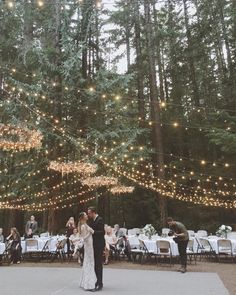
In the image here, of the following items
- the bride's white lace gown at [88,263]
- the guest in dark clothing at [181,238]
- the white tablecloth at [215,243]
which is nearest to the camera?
the bride's white lace gown at [88,263]

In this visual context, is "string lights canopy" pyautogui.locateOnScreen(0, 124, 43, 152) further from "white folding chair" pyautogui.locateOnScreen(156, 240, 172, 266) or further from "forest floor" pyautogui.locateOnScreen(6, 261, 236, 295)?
"white folding chair" pyautogui.locateOnScreen(156, 240, 172, 266)

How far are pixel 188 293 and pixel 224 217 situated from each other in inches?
672

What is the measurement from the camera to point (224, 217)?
23.2 m

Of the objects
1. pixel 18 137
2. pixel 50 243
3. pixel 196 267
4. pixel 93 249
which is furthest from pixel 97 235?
pixel 50 243

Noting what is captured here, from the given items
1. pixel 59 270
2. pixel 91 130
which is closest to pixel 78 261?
pixel 59 270

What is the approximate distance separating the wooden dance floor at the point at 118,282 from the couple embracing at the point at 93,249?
27 cm

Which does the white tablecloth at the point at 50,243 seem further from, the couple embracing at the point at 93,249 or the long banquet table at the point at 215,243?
the couple embracing at the point at 93,249

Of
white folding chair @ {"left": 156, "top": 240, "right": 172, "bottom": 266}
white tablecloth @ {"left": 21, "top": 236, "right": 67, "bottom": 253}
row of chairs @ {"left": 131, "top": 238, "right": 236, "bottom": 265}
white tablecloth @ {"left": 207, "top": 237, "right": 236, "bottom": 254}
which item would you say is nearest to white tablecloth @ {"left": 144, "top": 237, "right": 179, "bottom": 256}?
row of chairs @ {"left": 131, "top": 238, "right": 236, "bottom": 265}

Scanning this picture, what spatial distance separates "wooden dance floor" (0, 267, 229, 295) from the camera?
7.21 m

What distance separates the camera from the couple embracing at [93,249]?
7.59 metres

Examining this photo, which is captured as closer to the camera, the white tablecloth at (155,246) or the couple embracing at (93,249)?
the couple embracing at (93,249)

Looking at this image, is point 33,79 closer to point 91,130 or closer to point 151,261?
point 91,130

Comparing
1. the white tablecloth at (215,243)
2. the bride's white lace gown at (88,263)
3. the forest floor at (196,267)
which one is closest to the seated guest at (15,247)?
the forest floor at (196,267)

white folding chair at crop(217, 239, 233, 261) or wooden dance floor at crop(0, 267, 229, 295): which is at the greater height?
white folding chair at crop(217, 239, 233, 261)
